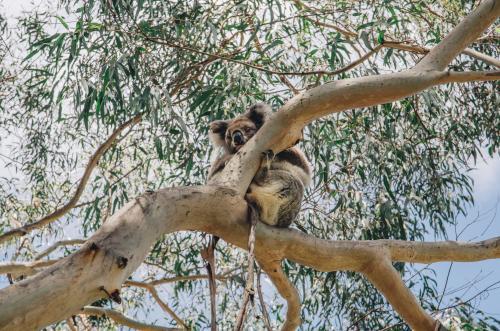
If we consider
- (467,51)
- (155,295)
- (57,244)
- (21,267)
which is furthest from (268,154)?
(57,244)

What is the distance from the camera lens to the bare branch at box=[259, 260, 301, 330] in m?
3.25

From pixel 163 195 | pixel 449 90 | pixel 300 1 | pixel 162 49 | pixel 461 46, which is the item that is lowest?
pixel 163 195

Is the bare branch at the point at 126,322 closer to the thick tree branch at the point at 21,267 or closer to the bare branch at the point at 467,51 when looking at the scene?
the thick tree branch at the point at 21,267

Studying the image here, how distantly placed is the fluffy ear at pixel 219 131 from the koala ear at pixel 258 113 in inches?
9.3

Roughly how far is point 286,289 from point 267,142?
3.17ft

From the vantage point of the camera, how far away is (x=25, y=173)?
22.1 ft

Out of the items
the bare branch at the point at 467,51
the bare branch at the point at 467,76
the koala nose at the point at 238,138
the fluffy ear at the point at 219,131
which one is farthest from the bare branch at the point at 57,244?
the bare branch at the point at 467,76

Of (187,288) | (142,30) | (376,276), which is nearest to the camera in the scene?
(376,276)

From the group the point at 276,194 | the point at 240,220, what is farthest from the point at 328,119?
the point at 240,220

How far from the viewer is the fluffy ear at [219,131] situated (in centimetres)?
433

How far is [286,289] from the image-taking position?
358 centimetres

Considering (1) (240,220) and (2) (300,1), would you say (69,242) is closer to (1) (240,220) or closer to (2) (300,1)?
(2) (300,1)

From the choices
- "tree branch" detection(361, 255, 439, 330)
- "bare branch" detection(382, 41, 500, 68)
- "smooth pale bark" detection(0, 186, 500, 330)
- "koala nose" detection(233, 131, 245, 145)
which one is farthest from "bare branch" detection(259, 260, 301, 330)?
"bare branch" detection(382, 41, 500, 68)

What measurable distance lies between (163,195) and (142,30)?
93.9 inches
